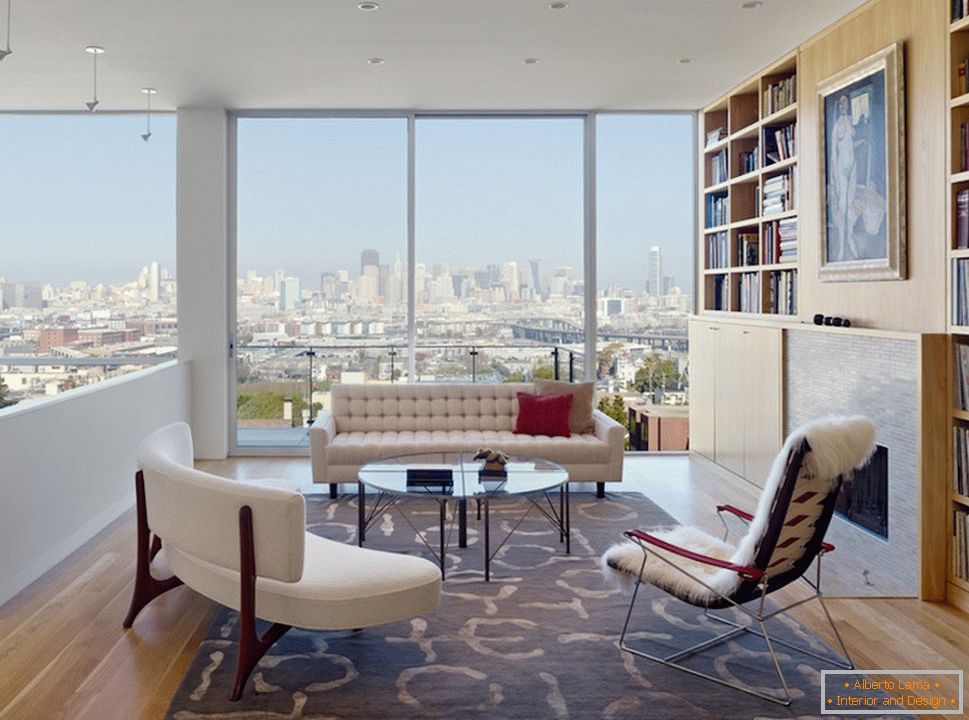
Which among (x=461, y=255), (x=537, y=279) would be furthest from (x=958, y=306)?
(x=461, y=255)

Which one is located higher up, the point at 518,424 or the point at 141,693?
the point at 518,424

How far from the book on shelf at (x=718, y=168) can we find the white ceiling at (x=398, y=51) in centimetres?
48

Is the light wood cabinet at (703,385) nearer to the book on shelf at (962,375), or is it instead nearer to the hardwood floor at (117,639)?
the book on shelf at (962,375)

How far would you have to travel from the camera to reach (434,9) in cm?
493

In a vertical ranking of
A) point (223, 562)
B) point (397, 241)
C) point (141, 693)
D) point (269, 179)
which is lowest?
point (141, 693)

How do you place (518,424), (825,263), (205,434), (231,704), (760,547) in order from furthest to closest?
(205,434)
(518,424)
(825,263)
(760,547)
(231,704)

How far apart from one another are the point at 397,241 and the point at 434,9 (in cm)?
307

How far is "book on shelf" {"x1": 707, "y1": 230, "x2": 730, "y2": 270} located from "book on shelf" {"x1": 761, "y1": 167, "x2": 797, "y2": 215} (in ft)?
2.32

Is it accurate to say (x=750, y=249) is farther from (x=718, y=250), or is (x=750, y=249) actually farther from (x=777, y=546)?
(x=777, y=546)

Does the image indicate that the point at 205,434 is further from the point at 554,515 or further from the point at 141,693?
the point at 141,693

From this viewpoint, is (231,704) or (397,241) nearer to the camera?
(231,704)

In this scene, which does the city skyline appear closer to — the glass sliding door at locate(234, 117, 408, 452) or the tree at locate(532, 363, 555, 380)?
the glass sliding door at locate(234, 117, 408, 452)

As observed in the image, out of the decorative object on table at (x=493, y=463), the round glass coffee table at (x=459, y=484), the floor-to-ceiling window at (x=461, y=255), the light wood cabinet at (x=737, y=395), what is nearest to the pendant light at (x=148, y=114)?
the floor-to-ceiling window at (x=461, y=255)

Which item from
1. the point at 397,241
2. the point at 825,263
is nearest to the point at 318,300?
the point at 397,241
